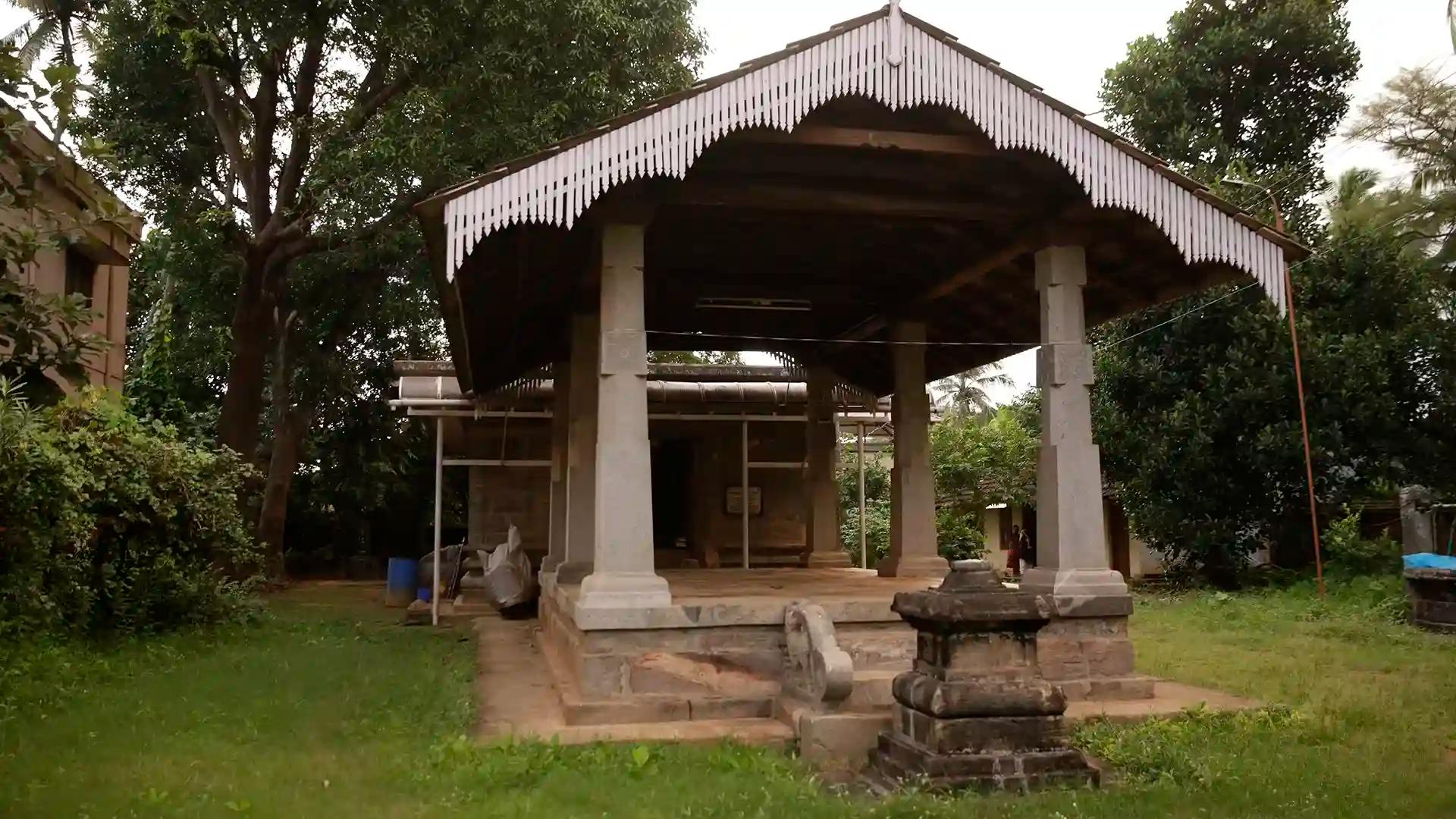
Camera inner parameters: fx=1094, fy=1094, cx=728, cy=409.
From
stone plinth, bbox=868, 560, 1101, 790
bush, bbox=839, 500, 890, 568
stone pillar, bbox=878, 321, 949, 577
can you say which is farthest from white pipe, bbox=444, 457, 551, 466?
bush, bbox=839, 500, 890, 568

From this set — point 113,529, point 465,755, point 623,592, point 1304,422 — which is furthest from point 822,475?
point 465,755

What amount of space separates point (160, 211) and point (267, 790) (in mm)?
14510

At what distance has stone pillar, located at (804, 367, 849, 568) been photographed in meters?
14.3

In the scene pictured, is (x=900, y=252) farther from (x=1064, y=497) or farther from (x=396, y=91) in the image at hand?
(x=396, y=91)

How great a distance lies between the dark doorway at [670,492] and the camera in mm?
17844

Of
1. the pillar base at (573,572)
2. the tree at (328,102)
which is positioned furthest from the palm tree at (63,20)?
the pillar base at (573,572)

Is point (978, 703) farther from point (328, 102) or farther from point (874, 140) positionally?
point (328, 102)

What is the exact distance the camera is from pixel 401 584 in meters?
16.5

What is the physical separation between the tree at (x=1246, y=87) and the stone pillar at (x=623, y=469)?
14719 mm

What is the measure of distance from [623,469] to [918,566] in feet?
15.4

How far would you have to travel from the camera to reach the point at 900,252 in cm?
1028

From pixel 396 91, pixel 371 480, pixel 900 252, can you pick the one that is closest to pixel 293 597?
pixel 371 480

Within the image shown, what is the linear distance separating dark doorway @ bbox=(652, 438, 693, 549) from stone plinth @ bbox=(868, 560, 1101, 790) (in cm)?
1161

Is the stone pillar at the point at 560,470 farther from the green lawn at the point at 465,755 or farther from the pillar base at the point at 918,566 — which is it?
the pillar base at the point at 918,566
